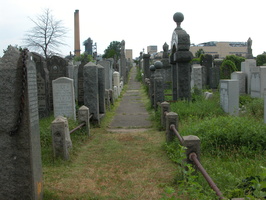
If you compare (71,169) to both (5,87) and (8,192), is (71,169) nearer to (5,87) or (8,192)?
(8,192)

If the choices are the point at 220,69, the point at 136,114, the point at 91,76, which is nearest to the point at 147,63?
the point at 220,69

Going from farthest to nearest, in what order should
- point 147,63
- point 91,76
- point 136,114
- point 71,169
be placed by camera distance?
point 147,63, point 136,114, point 91,76, point 71,169

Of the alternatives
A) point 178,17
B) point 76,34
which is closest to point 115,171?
point 178,17

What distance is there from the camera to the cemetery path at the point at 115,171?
4973 mm

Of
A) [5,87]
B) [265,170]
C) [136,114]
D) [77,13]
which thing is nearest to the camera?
[265,170]

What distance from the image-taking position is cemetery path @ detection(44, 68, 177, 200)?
16.3ft

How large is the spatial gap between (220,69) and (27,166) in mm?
19985

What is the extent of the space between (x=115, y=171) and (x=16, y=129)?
255 centimetres

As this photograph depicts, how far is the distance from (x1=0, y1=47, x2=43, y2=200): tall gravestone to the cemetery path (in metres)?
0.77

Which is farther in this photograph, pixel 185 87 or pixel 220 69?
pixel 220 69

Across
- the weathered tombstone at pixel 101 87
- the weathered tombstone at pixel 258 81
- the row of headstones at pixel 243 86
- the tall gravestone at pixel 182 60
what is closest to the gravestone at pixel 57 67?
the weathered tombstone at pixel 101 87

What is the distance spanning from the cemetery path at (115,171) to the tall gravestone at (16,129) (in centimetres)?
77

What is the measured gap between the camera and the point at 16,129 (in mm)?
3979

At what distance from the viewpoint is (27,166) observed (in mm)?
4098
